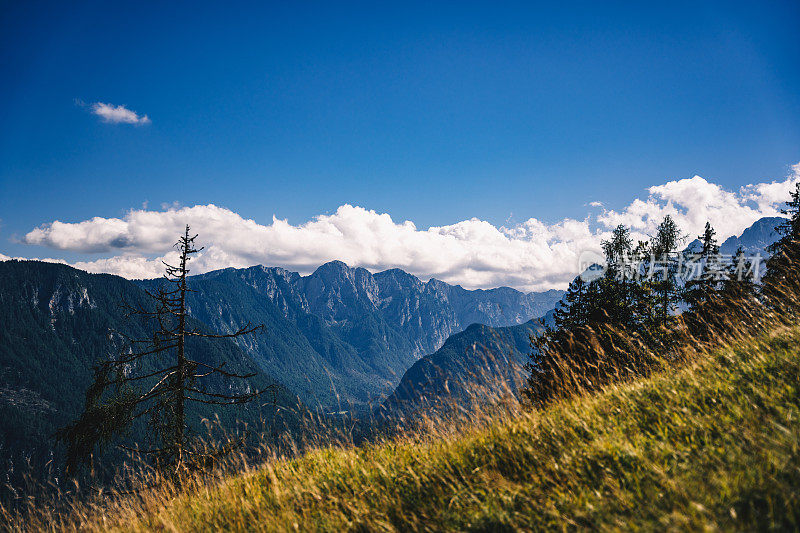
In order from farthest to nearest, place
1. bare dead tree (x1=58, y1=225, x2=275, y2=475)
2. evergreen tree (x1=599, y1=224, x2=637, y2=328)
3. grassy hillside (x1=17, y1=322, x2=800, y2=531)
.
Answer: evergreen tree (x1=599, y1=224, x2=637, y2=328), bare dead tree (x1=58, y1=225, x2=275, y2=475), grassy hillside (x1=17, y1=322, x2=800, y2=531)

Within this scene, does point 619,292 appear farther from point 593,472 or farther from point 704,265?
point 593,472

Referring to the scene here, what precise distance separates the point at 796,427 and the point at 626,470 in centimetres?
116

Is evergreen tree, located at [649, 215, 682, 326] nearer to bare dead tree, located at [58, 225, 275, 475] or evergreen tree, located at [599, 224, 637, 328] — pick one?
evergreen tree, located at [599, 224, 637, 328]

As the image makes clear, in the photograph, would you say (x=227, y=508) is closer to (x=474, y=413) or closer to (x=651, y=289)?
(x=474, y=413)

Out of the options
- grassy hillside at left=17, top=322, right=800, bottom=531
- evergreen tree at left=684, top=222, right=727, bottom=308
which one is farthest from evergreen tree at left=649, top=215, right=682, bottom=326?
grassy hillside at left=17, top=322, right=800, bottom=531

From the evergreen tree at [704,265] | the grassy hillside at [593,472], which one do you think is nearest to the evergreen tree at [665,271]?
the evergreen tree at [704,265]

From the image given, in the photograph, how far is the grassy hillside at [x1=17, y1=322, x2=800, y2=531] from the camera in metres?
2.12

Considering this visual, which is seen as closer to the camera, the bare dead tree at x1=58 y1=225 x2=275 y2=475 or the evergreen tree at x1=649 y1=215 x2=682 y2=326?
the bare dead tree at x1=58 y1=225 x2=275 y2=475

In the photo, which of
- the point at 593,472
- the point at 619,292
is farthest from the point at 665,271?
the point at 593,472

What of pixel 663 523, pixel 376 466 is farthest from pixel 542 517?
pixel 376 466

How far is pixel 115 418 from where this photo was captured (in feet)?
37.7

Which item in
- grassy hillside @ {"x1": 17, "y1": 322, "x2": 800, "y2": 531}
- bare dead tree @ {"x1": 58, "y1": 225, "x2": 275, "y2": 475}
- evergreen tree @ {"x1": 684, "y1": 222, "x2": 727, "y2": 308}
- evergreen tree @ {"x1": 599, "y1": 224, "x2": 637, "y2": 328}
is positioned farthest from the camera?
evergreen tree @ {"x1": 684, "y1": 222, "x2": 727, "y2": 308}

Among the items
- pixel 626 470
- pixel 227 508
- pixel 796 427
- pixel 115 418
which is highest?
pixel 796 427

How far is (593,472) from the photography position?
2.61 metres
